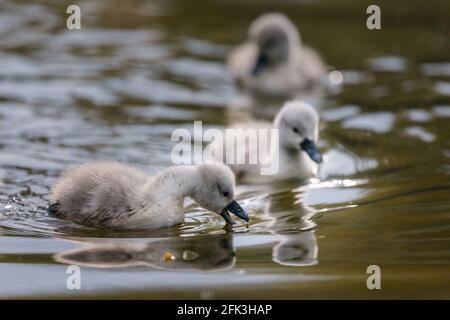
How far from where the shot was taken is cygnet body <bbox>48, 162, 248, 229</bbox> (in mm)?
4961

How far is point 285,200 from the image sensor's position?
5.59m

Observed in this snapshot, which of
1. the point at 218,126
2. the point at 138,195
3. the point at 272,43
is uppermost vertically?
the point at 272,43

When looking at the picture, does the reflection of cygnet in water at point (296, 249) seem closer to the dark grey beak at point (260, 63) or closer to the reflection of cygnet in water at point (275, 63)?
the reflection of cygnet in water at point (275, 63)

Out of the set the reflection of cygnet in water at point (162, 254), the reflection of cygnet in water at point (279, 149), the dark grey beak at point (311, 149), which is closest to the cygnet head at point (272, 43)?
the reflection of cygnet in water at point (279, 149)

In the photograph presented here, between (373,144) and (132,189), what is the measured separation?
2211mm

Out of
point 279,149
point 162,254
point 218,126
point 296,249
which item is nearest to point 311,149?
point 279,149

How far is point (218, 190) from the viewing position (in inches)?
200

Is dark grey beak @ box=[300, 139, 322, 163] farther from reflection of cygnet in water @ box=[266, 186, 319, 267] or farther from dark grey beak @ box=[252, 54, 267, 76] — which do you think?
dark grey beak @ box=[252, 54, 267, 76]

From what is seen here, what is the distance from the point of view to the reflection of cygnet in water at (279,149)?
6.17m

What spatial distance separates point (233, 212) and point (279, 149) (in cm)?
141

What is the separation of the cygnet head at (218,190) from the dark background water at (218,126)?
0.34ft

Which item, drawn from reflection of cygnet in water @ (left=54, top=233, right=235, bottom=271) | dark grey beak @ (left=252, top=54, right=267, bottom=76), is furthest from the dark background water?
dark grey beak @ (left=252, top=54, right=267, bottom=76)

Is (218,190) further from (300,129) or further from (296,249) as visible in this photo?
(300,129)
